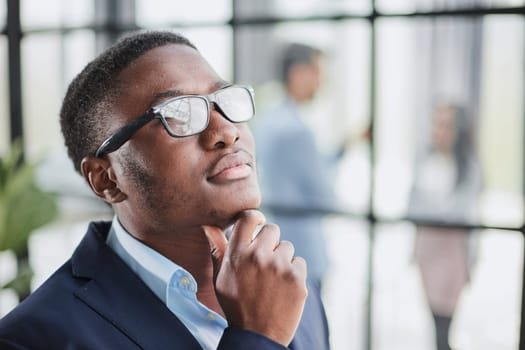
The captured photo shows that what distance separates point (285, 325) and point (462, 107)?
223cm

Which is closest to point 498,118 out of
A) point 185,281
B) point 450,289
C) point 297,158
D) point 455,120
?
point 455,120

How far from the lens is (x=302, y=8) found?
305cm

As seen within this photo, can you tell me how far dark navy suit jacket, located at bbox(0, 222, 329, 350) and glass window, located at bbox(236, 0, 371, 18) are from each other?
1374 millimetres

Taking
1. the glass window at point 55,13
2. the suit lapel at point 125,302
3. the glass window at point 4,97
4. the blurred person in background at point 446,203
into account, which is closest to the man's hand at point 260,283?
the suit lapel at point 125,302

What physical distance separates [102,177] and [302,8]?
2209 millimetres

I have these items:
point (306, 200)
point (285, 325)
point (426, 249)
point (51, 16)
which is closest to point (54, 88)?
point (51, 16)

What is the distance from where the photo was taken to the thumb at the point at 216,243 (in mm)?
955

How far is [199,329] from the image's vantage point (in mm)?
999

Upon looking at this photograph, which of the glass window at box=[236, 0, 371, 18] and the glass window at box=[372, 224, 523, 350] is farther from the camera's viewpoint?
the glass window at box=[372, 224, 523, 350]

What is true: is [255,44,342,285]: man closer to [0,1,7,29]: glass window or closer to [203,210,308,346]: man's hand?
[0,1,7,29]: glass window

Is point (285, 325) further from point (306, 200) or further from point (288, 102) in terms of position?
point (288, 102)

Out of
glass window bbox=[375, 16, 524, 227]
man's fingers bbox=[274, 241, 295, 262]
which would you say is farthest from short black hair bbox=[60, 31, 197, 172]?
glass window bbox=[375, 16, 524, 227]

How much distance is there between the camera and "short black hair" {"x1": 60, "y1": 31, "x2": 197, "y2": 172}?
1027 millimetres

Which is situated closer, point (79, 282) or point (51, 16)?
point (79, 282)
